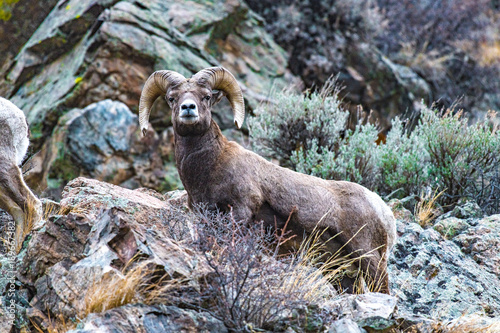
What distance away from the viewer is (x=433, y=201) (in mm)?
8539

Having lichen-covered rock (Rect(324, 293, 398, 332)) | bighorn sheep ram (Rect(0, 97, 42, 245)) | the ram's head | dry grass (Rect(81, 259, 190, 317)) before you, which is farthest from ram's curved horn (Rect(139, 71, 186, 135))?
lichen-covered rock (Rect(324, 293, 398, 332))

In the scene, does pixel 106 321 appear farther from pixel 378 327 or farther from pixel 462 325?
pixel 462 325

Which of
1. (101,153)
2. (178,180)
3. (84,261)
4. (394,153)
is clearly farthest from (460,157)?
(101,153)

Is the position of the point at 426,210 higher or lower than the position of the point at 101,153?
higher

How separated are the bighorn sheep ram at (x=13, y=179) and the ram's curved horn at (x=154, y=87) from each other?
1.34 m

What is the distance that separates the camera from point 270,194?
5.96 meters

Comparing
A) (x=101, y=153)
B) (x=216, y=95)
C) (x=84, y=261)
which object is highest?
(x=216, y=95)

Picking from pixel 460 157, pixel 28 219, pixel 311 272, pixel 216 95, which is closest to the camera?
pixel 311 272

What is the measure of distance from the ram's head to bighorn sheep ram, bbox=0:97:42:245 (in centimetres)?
135

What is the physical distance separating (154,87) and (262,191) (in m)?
1.73

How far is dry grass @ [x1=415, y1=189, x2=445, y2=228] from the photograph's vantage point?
812 cm

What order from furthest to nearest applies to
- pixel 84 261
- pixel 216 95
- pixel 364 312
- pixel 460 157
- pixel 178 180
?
pixel 178 180, pixel 460 157, pixel 216 95, pixel 364 312, pixel 84 261

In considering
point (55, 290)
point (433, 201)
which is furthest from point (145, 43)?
point (55, 290)

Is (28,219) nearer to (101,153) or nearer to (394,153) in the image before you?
(394,153)
